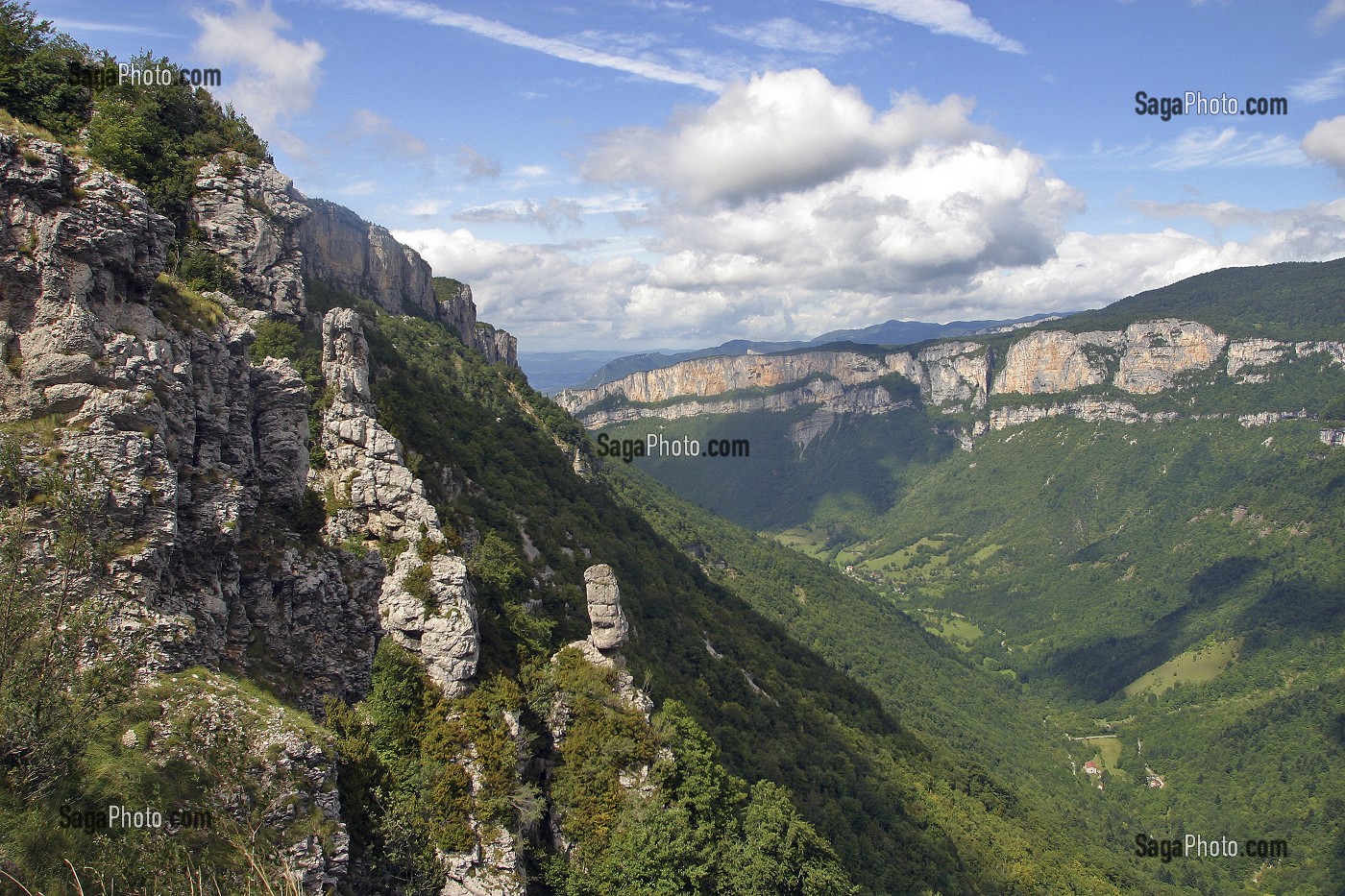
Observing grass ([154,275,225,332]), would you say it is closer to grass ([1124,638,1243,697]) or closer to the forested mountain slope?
the forested mountain slope

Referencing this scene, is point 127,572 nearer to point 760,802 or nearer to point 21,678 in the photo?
point 21,678

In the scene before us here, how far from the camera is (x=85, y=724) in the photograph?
1730 cm

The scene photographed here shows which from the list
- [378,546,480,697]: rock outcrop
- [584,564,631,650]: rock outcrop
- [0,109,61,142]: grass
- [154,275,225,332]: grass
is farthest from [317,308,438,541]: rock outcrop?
[0,109,61,142]: grass

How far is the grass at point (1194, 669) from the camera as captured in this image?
621 feet

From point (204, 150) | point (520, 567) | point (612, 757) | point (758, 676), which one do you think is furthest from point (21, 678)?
point (758, 676)

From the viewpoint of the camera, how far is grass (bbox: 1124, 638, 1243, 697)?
189 meters

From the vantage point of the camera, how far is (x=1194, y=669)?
19275cm

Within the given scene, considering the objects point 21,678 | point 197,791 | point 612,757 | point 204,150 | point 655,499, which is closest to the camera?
point 21,678

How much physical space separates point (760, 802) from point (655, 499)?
147 m

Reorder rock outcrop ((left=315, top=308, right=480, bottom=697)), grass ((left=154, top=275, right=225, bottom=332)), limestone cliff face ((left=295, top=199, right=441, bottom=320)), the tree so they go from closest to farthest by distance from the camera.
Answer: the tree, grass ((left=154, top=275, right=225, bottom=332)), rock outcrop ((left=315, top=308, right=480, bottom=697)), limestone cliff face ((left=295, top=199, right=441, bottom=320))

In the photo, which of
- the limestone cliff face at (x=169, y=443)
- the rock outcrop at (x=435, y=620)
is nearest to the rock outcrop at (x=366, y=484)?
the limestone cliff face at (x=169, y=443)

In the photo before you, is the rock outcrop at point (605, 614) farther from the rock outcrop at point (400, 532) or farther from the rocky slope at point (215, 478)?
the rocky slope at point (215, 478)

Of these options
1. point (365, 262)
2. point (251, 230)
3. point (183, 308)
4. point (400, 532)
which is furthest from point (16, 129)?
point (365, 262)

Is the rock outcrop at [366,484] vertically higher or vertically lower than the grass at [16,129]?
lower
